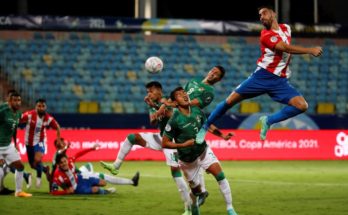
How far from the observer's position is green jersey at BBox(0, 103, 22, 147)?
1552cm

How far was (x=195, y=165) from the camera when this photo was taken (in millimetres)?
11383

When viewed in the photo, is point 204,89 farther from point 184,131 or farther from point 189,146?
point 189,146

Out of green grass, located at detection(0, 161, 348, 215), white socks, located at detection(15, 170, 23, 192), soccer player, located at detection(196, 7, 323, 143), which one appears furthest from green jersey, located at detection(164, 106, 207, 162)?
white socks, located at detection(15, 170, 23, 192)

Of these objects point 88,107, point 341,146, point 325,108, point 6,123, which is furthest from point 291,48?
point 325,108

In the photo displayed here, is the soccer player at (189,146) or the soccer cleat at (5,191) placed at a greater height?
the soccer player at (189,146)

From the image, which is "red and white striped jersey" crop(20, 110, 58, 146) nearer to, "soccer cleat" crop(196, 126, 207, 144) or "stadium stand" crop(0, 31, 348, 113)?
"soccer cleat" crop(196, 126, 207, 144)

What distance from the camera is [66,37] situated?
3023 cm

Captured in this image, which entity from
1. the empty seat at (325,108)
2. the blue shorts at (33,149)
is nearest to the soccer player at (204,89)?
the blue shorts at (33,149)

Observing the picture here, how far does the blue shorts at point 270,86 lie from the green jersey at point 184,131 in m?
1.32

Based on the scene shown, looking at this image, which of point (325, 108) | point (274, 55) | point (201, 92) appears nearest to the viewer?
point (274, 55)

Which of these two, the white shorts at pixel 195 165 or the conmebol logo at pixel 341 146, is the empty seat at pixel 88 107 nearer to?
the conmebol logo at pixel 341 146

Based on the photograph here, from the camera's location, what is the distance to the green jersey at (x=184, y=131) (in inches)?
441

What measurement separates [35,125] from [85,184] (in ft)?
10.0

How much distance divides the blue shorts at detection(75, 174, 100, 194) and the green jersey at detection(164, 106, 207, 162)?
15.5 feet
